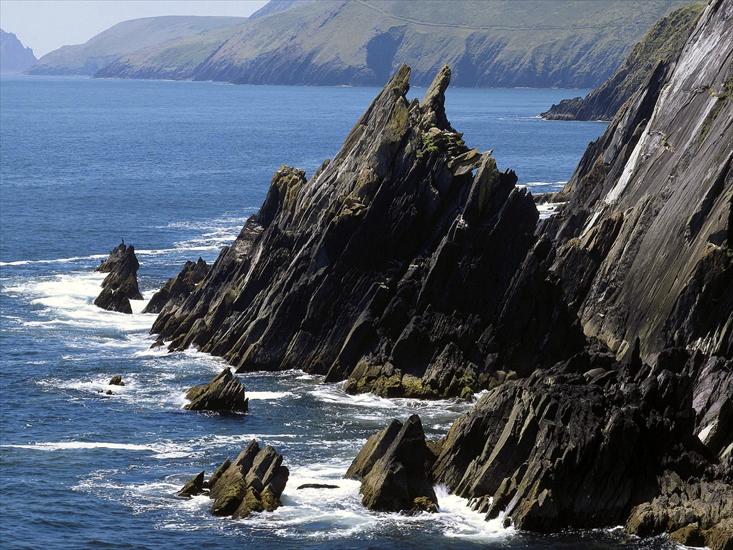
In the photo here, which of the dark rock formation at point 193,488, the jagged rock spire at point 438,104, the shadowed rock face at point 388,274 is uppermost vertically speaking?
the jagged rock spire at point 438,104

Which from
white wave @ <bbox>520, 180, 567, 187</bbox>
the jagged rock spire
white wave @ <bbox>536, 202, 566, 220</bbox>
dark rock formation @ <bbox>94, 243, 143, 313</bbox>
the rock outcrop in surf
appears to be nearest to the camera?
the rock outcrop in surf

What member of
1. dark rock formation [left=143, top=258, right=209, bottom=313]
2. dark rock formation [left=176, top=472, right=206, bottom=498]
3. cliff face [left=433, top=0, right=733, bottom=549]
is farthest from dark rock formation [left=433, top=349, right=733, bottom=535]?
dark rock formation [left=143, top=258, right=209, bottom=313]

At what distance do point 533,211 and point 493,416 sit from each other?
26.1 meters

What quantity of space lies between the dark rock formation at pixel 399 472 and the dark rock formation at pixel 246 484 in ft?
13.3

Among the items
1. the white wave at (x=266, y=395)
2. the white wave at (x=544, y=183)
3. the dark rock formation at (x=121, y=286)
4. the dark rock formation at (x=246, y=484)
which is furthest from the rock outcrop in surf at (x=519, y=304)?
the white wave at (x=544, y=183)

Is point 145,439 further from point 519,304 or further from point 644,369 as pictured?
point 644,369

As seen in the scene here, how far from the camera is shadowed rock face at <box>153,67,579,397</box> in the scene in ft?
270

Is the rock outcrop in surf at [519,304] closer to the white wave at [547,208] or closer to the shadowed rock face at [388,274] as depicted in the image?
the shadowed rock face at [388,274]

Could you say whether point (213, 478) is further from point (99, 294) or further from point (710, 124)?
point (99, 294)

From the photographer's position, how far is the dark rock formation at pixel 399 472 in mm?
59844

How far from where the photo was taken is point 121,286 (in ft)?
359

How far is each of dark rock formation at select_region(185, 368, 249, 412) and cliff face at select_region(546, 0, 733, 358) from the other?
21915 millimetres

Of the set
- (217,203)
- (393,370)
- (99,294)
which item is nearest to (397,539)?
(393,370)

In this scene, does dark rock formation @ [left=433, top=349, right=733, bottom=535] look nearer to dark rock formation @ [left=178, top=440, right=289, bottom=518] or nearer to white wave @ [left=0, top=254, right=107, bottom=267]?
dark rock formation @ [left=178, top=440, right=289, bottom=518]
